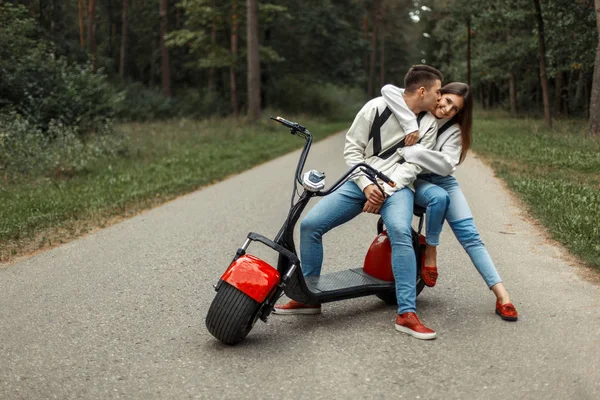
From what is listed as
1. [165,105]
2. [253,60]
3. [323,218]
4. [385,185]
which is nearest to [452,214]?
[385,185]

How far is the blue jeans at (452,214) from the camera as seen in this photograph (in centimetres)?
452

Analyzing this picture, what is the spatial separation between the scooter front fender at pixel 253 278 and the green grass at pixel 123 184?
143 inches

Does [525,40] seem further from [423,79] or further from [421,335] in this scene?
[421,335]

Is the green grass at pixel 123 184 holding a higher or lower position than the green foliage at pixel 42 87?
lower

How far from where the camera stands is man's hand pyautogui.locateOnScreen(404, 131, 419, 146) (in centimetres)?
448

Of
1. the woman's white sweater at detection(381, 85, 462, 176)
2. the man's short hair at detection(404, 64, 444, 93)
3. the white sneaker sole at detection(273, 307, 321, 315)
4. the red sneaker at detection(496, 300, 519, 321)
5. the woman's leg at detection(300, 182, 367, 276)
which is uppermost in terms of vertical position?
the man's short hair at detection(404, 64, 444, 93)

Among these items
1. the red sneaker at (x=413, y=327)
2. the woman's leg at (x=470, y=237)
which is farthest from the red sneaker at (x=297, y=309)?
the woman's leg at (x=470, y=237)

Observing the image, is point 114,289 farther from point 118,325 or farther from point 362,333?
point 362,333

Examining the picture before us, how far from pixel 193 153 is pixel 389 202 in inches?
484

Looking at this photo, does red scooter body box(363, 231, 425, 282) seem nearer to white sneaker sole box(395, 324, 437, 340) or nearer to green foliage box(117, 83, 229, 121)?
white sneaker sole box(395, 324, 437, 340)

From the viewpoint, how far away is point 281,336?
4.25 meters

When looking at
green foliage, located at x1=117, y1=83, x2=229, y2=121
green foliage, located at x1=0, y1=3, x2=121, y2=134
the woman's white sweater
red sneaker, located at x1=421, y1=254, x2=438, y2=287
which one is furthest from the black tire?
green foliage, located at x1=117, y1=83, x2=229, y2=121

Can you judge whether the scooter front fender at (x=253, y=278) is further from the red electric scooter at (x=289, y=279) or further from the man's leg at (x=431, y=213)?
the man's leg at (x=431, y=213)

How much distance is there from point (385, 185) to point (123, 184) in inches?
302
